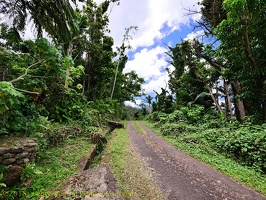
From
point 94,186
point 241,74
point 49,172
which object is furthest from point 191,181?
point 241,74

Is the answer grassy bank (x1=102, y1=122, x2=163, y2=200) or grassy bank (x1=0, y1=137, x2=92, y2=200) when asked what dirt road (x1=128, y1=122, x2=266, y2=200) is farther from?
grassy bank (x1=0, y1=137, x2=92, y2=200)

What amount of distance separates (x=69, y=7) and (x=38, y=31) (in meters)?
1.10

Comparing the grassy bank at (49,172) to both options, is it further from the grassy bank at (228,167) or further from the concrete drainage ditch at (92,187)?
the grassy bank at (228,167)

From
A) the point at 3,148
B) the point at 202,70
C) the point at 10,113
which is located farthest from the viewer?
the point at 202,70

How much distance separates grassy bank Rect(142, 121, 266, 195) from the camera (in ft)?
12.0

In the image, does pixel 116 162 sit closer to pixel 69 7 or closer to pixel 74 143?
pixel 74 143

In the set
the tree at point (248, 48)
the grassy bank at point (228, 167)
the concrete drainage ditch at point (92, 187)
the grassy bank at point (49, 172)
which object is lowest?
the grassy bank at point (228, 167)

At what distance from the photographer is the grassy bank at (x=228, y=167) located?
3654 mm

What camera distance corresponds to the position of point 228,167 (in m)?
4.50

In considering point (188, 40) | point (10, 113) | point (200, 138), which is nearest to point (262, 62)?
point (200, 138)

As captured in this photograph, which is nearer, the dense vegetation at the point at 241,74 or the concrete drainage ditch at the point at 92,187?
the concrete drainage ditch at the point at 92,187

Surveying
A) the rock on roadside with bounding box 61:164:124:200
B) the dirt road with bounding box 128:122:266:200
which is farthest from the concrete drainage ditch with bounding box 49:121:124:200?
the dirt road with bounding box 128:122:266:200

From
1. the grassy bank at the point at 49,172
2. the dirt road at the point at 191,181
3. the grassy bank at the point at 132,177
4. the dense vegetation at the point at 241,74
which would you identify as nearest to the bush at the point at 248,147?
the dense vegetation at the point at 241,74

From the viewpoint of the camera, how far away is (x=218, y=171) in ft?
13.9
